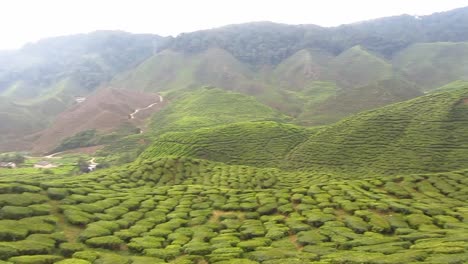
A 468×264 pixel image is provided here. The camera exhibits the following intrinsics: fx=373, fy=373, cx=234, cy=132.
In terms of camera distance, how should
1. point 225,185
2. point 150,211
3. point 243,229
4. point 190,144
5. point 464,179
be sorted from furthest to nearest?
point 190,144, point 225,185, point 464,179, point 150,211, point 243,229

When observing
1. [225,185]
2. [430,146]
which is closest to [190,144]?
[225,185]

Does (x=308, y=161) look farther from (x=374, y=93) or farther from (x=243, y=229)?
(x=374, y=93)

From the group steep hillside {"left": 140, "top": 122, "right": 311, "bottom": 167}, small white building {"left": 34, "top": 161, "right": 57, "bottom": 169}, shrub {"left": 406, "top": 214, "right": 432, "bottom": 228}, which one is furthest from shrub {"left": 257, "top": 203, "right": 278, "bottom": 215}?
small white building {"left": 34, "top": 161, "right": 57, "bottom": 169}

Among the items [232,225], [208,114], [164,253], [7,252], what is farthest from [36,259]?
[208,114]

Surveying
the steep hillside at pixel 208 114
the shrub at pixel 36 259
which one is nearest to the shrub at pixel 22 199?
the shrub at pixel 36 259

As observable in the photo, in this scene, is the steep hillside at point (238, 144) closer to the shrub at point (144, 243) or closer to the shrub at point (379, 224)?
the shrub at point (379, 224)
